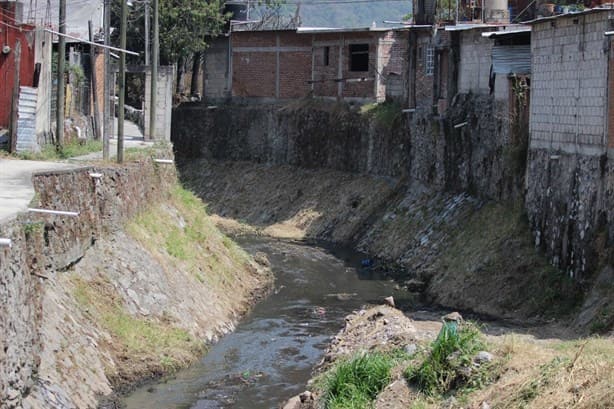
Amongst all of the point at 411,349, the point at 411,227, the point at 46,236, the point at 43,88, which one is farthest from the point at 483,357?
the point at 411,227

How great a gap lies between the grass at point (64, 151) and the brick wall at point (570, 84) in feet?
40.0

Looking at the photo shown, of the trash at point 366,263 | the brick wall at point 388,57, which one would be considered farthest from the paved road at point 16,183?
the brick wall at point 388,57

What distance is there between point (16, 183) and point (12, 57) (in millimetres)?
10022

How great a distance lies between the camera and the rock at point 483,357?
17828 millimetres

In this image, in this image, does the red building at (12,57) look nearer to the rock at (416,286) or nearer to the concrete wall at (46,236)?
the concrete wall at (46,236)

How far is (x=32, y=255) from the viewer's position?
19469mm

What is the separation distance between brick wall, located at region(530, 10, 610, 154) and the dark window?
19.1m

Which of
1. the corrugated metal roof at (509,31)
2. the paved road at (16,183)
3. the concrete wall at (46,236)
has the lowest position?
the concrete wall at (46,236)

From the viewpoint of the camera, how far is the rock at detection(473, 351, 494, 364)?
1783 centimetres

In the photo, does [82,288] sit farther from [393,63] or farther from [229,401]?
[393,63]

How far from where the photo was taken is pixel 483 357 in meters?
17.8

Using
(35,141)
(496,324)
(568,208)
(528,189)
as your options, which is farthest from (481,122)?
(35,141)

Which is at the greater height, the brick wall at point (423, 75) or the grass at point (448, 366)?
the brick wall at point (423, 75)

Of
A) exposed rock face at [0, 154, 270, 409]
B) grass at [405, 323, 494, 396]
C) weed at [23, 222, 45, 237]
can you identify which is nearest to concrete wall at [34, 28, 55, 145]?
exposed rock face at [0, 154, 270, 409]
